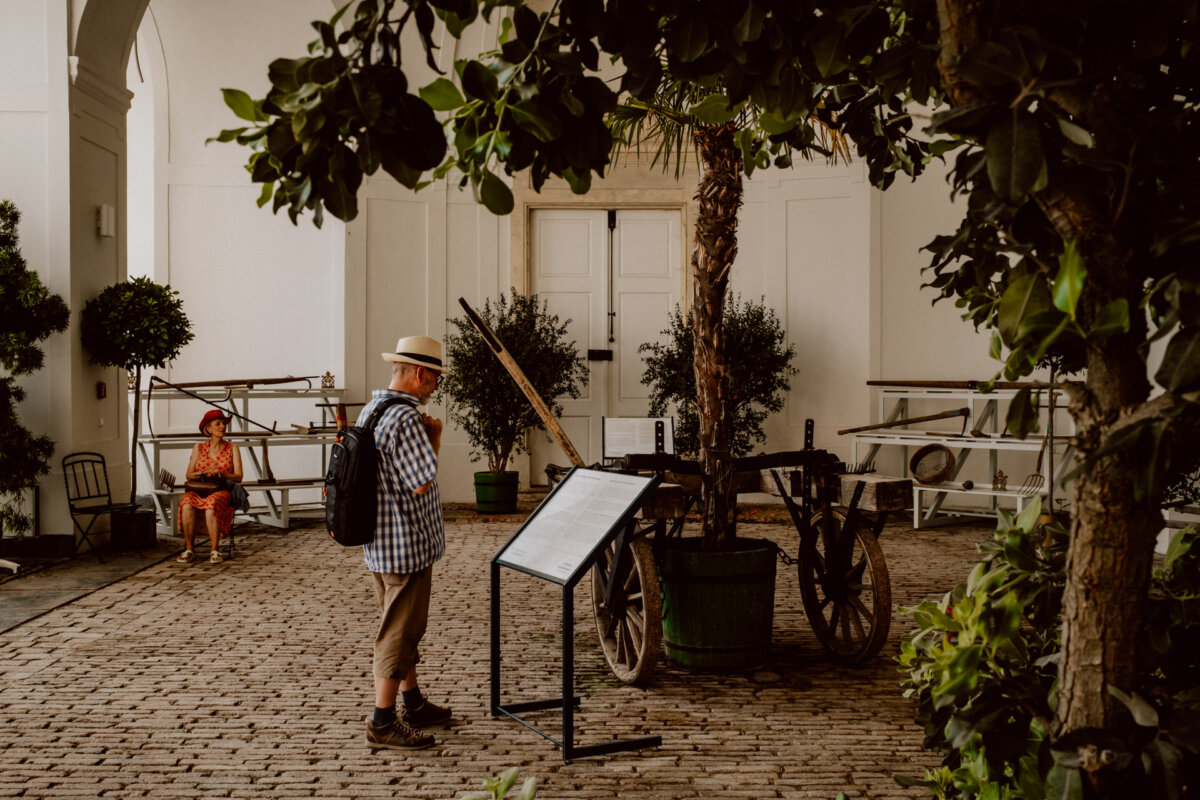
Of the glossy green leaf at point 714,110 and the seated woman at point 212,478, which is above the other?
the glossy green leaf at point 714,110

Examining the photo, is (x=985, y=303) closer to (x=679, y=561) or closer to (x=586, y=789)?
(x=586, y=789)

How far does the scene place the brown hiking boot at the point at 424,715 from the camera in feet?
12.1

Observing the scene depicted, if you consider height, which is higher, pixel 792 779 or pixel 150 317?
pixel 150 317

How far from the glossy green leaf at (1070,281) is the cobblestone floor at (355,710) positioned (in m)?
2.47

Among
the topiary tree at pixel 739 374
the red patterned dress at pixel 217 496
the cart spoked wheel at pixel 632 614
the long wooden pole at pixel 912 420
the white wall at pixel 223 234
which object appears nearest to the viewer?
the cart spoked wheel at pixel 632 614

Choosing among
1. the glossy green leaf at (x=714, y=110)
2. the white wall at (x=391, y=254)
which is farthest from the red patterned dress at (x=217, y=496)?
the glossy green leaf at (x=714, y=110)

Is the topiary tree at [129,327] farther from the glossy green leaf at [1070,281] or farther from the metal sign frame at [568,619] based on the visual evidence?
the glossy green leaf at [1070,281]

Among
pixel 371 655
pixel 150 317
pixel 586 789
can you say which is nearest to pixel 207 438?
pixel 150 317

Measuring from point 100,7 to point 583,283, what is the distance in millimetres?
5130

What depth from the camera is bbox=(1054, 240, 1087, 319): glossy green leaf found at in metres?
0.98

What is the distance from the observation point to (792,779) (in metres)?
3.20

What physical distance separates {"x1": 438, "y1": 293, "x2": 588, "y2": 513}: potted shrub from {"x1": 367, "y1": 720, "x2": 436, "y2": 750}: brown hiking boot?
228 inches

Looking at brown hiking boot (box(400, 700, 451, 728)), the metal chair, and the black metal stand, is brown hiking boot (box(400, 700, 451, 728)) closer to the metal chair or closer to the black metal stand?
the black metal stand

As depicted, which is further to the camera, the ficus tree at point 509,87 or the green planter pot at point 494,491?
the green planter pot at point 494,491
